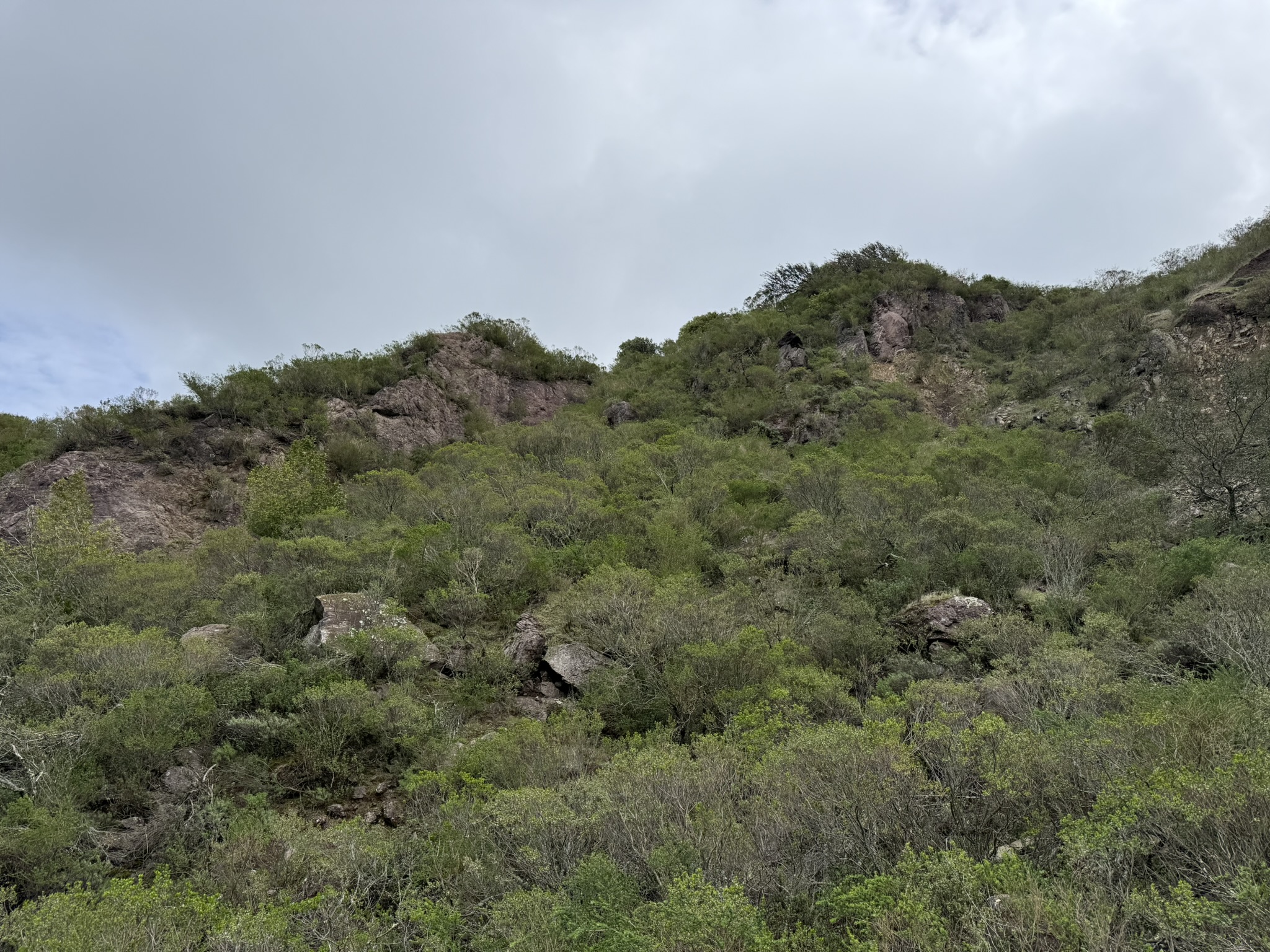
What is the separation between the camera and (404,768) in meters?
11.0

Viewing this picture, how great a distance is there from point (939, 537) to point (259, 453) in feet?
98.9

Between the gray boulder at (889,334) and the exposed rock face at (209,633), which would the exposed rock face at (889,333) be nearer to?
the gray boulder at (889,334)

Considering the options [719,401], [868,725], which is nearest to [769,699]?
[868,725]

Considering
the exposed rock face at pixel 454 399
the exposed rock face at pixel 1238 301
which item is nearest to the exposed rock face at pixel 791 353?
the exposed rock face at pixel 454 399

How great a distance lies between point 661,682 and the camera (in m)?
12.2

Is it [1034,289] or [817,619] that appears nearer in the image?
[817,619]

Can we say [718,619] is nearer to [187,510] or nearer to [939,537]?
[939,537]

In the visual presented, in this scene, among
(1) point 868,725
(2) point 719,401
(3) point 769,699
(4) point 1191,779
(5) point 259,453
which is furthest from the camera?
(2) point 719,401

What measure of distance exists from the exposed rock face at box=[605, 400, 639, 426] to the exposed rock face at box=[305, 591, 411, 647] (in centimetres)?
2591

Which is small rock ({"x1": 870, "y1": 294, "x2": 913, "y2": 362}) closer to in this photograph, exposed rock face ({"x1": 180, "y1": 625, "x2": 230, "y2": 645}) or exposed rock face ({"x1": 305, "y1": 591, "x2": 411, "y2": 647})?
exposed rock face ({"x1": 305, "y1": 591, "x2": 411, "y2": 647})

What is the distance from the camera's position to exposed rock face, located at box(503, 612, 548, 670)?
47.0 ft

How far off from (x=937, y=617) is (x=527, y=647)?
922 centimetres

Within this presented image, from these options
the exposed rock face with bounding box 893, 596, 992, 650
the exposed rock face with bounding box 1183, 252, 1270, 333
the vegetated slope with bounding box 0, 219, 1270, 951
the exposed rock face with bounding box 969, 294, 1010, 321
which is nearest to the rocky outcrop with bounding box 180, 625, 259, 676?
the vegetated slope with bounding box 0, 219, 1270, 951

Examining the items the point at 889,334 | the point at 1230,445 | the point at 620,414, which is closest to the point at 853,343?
the point at 889,334
